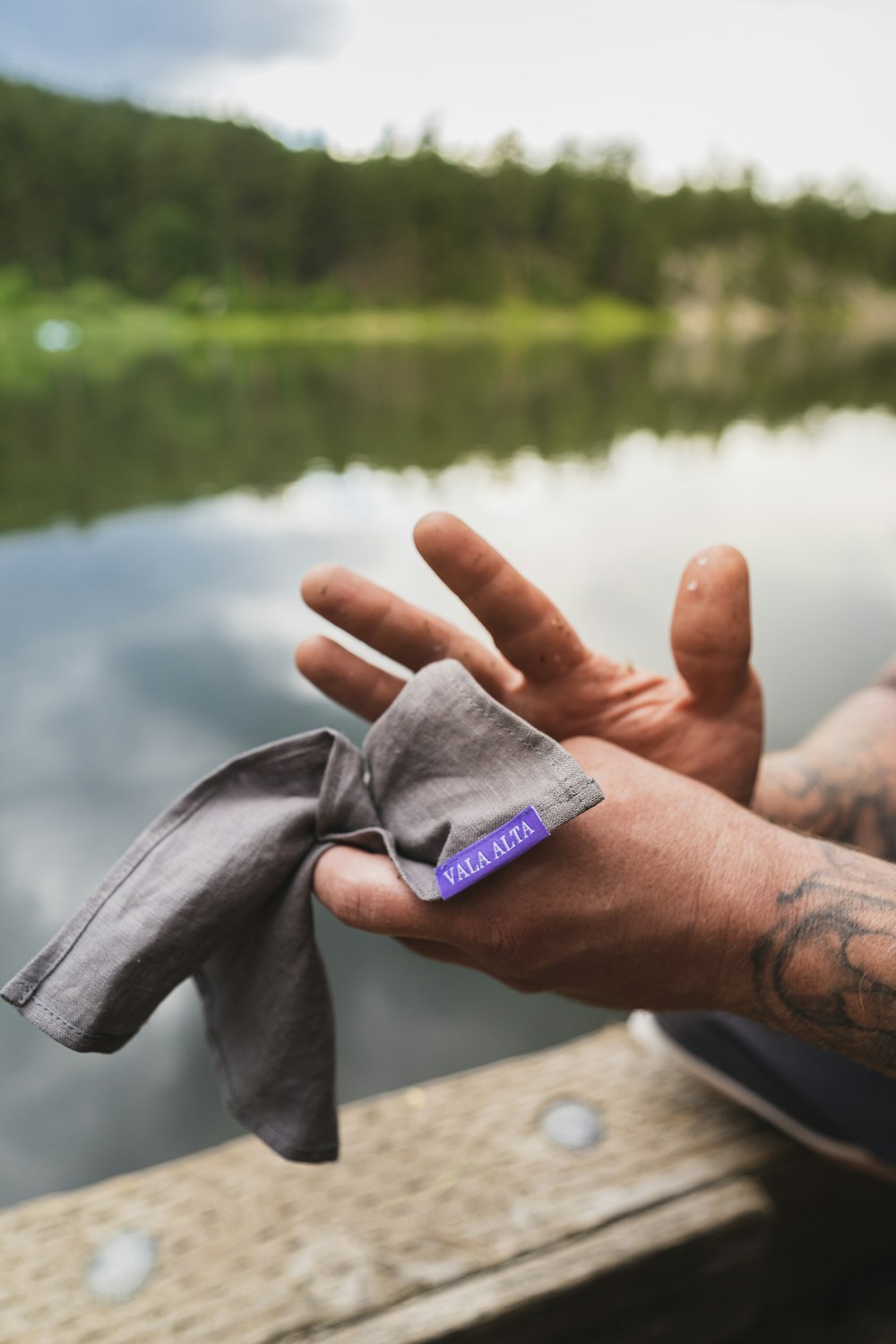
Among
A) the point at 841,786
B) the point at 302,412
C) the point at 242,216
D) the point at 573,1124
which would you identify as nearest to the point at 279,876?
the point at 573,1124

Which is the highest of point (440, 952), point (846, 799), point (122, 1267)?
point (440, 952)

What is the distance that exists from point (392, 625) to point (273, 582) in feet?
9.02

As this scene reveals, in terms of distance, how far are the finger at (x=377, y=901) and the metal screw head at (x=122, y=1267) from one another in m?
0.57

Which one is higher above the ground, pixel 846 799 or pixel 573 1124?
pixel 846 799

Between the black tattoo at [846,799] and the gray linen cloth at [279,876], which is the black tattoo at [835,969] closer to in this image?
the gray linen cloth at [279,876]

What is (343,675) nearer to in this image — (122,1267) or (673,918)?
(673,918)

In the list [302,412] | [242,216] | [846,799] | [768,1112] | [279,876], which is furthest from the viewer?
[242,216]

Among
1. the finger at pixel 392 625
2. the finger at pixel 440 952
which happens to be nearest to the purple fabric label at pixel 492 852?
the finger at pixel 440 952

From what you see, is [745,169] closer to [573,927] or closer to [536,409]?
[536,409]

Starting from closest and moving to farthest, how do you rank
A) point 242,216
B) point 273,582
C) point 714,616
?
point 714,616 → point 273,582 → point 242,216

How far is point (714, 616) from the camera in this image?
40.9 inches

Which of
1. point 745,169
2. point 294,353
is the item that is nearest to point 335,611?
point 294,353

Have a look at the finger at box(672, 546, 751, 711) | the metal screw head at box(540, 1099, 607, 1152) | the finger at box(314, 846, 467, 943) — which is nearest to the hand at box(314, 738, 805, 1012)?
the finger at box(314, 846, 467, 943)

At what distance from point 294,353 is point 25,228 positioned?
10.0m
